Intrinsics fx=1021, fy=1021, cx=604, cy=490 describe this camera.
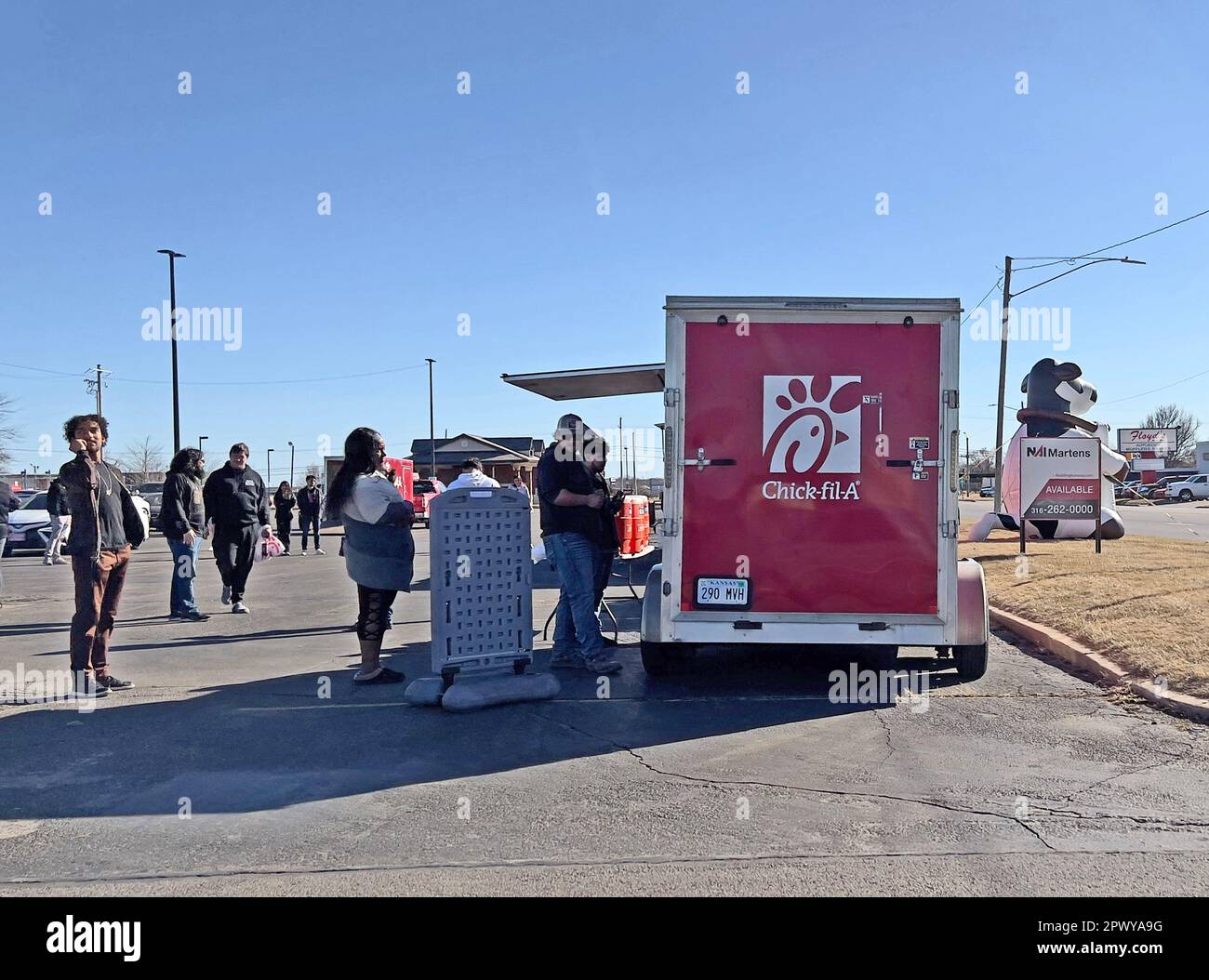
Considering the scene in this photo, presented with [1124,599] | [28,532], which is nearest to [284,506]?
[28,532]

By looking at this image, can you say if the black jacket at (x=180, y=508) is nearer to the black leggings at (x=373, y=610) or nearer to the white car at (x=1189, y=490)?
the black leggings at (x=373, y=610)

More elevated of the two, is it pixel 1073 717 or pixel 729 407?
pixel 729 407

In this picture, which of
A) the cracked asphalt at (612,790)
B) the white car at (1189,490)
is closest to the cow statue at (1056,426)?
the cracked asphalt at (612,790)

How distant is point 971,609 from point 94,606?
233 inches

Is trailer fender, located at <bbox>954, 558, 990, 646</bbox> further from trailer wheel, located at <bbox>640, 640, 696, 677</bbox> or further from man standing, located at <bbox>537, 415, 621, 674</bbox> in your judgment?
man standing, located at <bbox>537, 415, 621, 674</bbox>

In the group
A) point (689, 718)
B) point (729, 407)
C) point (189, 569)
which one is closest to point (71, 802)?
point (689, 718)

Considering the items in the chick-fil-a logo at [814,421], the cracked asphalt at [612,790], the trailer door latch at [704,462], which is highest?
the chick-fil-a logo at [814,421]

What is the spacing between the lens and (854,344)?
671cm

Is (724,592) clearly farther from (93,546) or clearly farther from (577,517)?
(93,546)

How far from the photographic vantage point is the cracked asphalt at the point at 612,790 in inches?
153

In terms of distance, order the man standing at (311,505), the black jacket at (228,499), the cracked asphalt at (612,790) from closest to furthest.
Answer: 1. the cracked asphalt at (612,790)
2. the black jacket at (228,499)
3. the man standing at (311,505)

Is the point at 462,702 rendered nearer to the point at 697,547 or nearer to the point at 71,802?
the point at 697,547

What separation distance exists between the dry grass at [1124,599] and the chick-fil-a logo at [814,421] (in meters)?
2.63
